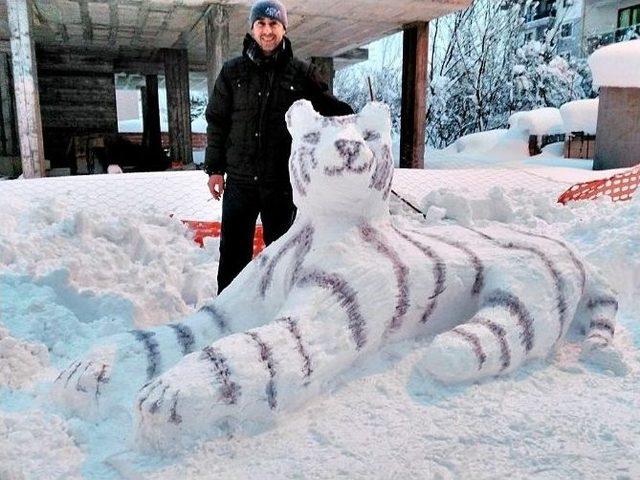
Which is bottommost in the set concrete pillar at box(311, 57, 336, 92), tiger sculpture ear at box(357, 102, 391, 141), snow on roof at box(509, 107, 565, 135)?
tiger sculpture ear at box(357, 102, 391, 141)

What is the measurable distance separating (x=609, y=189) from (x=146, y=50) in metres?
9.45

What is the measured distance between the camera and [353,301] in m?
1.97

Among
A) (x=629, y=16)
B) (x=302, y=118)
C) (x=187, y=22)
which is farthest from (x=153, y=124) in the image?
(x=629, y=16)

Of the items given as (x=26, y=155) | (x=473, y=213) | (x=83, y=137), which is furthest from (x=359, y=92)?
(x=473, y=213)

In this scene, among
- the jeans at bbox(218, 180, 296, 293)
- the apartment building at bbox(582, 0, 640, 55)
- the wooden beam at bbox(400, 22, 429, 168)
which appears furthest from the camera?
the apartment building at bbox(582, 0, 640, 55)

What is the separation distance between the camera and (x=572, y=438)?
1643mm

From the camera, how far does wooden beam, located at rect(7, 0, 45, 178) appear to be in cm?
734

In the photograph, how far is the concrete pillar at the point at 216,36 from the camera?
26.3 ft

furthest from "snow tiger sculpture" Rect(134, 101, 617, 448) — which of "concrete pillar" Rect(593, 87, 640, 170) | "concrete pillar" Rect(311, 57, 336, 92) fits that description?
"concrete pillar" Rect(311, 57, 336, 92)

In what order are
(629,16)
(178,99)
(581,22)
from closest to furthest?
(178,99)
(629,16)
(581,22)

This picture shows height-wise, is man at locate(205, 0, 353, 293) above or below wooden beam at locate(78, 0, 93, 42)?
below

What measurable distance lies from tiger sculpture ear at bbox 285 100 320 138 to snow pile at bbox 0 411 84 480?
127 cm

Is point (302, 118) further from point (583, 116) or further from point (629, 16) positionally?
point (629, 16)

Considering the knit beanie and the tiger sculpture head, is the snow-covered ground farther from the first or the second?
the knit beanie
